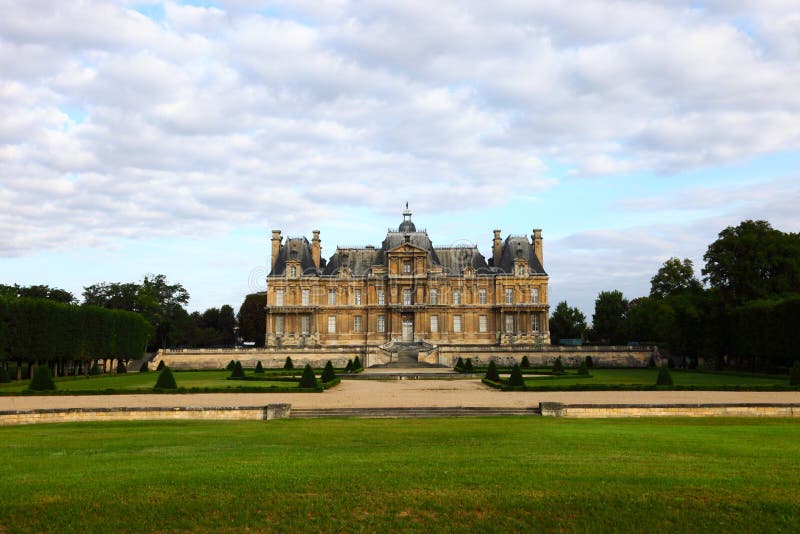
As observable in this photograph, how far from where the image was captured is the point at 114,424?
17.0 meters

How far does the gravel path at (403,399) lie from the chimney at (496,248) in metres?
36.2

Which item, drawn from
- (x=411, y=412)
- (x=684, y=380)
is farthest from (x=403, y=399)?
(x=684, y=380)

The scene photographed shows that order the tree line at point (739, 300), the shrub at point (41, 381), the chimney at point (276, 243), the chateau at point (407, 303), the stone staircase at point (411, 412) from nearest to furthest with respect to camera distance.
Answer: the stone staircase at point (411, 412) < the shrub at point (41, 381) < the tree line at point (739, 300) < the chateau at point (407, 303) < the chimney at point (276, 243)

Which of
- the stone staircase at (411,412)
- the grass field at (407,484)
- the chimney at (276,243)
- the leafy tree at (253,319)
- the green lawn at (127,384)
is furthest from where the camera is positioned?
the leafy tree at (253,319)

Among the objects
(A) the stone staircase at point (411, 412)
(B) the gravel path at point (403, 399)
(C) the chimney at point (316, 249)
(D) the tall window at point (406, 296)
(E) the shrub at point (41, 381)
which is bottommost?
(A) the stone staircase at point (411, 412)

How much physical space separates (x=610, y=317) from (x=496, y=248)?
77.4ft

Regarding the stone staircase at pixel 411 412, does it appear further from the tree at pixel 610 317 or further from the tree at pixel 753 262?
the tree at pixel 610 317

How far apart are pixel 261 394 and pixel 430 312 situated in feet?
116

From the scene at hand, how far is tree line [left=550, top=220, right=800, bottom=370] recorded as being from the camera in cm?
3909

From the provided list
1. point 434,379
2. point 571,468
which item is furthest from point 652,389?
point 571,468

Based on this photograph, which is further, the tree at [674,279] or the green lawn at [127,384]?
the tree at [674,279]

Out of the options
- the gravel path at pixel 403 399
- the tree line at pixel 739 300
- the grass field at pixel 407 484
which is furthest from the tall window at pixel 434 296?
the grass field at pixel 407 484

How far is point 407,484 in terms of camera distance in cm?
848

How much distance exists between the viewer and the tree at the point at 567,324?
79000 millimetres
